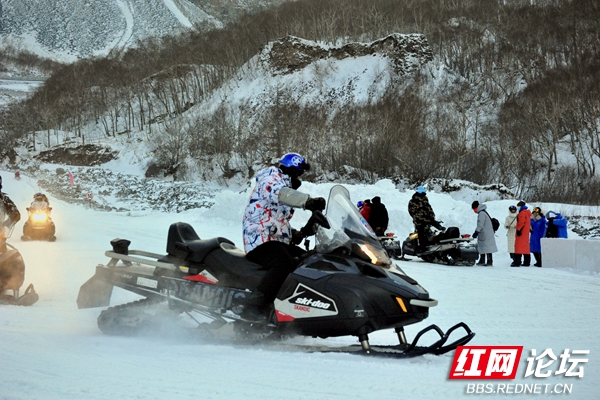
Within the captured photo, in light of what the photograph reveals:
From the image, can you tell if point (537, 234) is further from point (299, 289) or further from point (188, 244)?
point (188, 244)

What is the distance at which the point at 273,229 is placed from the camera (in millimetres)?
4941

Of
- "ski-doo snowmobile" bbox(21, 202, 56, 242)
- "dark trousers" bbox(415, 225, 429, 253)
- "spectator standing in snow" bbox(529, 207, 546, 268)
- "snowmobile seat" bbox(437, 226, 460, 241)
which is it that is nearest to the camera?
"snowmobile seat" bbox(437, 226, 460, 241)

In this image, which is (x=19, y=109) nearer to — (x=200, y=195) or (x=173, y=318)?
(x=200, y=195)

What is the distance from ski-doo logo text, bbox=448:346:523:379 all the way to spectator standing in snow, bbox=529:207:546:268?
9.20 meters

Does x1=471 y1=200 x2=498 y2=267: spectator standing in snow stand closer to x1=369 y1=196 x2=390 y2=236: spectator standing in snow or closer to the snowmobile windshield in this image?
x1=369 y1=196 x2=390 y2=236: spectator standing in snow

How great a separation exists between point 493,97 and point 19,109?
61926 millimetres

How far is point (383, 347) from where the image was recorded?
450 cm

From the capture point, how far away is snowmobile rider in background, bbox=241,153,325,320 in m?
4.56

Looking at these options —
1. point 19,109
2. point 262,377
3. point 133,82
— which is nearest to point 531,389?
point 262,377

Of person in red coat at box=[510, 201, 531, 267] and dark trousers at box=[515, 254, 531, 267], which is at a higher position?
person in red coat at box=[510, 201, 531, 267]

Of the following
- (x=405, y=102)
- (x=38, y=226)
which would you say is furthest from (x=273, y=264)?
(x=405, y=102)

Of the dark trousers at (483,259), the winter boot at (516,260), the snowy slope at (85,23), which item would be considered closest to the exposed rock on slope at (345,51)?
the dark trousers at (483,259)

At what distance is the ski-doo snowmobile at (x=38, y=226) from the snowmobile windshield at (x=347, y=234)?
11.0 metres

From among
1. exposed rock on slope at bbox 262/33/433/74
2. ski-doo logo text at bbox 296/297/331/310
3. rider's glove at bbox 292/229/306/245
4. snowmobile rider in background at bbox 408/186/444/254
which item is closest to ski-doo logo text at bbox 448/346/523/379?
ski-doo logo text at bbox 296/297/331/310
